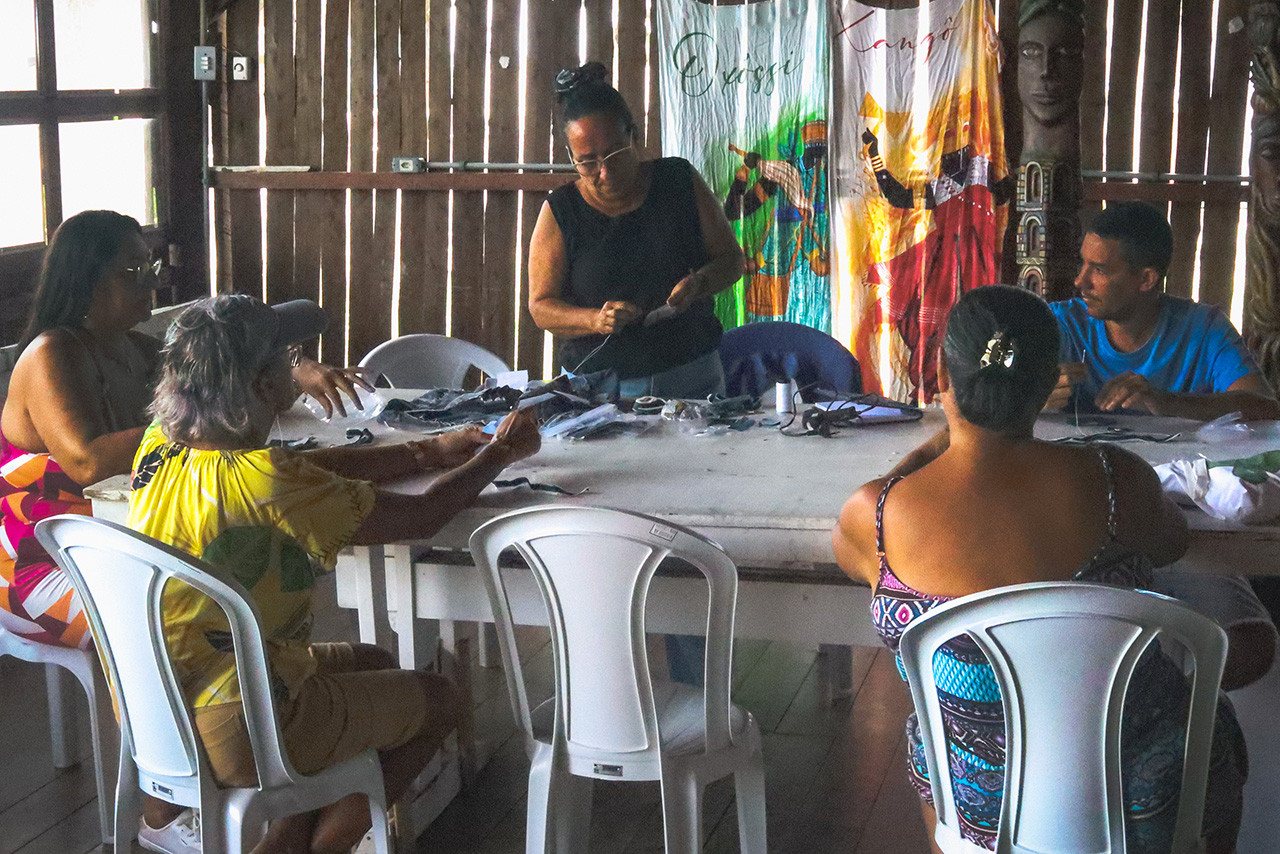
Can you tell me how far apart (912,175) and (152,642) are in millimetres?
3863

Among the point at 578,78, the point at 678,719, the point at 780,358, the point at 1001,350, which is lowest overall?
the point at 678,719

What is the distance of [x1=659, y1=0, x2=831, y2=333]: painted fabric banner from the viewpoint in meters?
5.34

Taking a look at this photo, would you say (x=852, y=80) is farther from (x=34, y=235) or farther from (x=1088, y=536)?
(x=1088, y=536)

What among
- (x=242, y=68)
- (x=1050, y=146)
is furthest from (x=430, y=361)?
(x=242, y=68)

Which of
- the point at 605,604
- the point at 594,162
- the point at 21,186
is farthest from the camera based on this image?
the point at 21,186

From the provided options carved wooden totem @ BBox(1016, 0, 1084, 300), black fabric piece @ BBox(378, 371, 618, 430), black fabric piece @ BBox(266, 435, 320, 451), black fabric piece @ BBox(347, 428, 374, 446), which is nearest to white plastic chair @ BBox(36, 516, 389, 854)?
black fabric piece @ BBox(266, 435, 320, 451)

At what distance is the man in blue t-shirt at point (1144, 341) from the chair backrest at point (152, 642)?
1823 millimetres

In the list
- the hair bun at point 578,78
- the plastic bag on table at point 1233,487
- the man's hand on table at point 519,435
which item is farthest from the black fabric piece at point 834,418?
the hair bun at point 578,78

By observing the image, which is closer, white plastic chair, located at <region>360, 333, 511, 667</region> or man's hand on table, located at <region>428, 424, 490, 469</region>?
man's hand on table, located at <region>428, 424, 490, 469</region>

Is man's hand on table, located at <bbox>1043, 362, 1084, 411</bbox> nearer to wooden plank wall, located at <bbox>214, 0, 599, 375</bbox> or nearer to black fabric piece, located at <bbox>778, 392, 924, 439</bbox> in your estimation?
black fabric piece, located at <bbox>778, 392, 924, 439</bbox>

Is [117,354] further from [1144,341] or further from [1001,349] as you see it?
[1144,341]

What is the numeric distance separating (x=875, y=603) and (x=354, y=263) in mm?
4476

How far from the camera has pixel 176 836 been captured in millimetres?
2684

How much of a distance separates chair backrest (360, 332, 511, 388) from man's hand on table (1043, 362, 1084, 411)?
183cm
